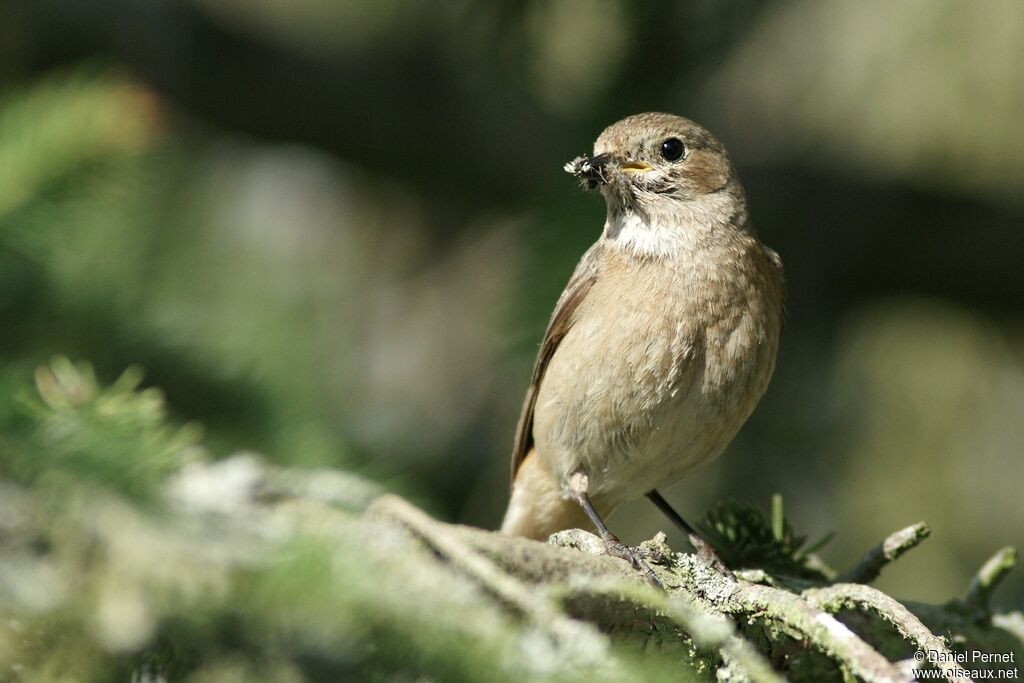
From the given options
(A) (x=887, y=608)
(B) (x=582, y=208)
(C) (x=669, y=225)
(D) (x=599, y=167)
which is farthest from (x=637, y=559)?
(B) (x=582, y=208)

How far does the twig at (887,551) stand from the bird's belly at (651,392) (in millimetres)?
765

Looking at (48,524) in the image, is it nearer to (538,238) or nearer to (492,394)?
(538,238)

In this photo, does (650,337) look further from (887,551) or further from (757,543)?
(887,551)

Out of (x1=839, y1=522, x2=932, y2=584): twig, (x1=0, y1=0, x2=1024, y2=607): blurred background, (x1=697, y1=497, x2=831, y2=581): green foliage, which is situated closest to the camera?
(x1=839, y1=522, x2=932, y2=584): twig

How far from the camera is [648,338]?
3.91 m

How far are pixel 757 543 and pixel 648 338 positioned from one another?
2.61ft

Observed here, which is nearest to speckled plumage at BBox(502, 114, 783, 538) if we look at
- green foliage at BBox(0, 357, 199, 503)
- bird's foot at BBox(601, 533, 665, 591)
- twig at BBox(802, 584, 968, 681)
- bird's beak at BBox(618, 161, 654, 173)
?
bird's beak at BBox(618, 161, 654, 173)

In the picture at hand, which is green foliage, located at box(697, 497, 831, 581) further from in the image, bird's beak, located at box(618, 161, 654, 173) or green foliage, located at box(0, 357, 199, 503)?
green foliage, located at box(0, 357, 199, 503)

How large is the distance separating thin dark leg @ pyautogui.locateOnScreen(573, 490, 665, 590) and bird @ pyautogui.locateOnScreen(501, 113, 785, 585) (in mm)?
16

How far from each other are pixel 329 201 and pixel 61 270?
457 centimetres

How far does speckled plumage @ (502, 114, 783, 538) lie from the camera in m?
3.92

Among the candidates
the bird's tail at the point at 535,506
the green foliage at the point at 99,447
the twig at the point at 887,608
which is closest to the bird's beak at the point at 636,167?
the bird's tail at the point at 535,506

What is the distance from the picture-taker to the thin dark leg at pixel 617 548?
283cm

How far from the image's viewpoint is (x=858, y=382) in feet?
19.2
